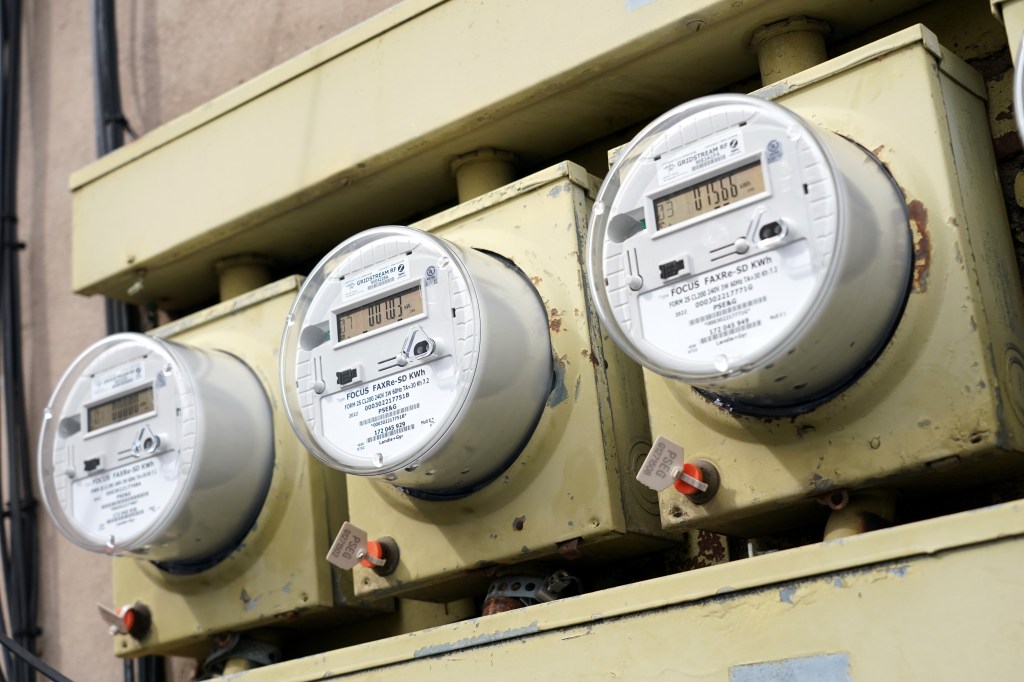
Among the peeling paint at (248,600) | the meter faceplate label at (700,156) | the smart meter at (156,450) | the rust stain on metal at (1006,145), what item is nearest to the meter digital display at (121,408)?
the smart meter at (156,450)

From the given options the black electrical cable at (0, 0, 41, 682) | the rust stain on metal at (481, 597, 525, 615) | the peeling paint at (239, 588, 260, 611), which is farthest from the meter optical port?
the black electrical cable at (0, 0, 41, 682)

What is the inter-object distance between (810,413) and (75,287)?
3.76 ft

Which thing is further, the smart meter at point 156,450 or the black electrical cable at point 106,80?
the black electrical cable at point 106,80

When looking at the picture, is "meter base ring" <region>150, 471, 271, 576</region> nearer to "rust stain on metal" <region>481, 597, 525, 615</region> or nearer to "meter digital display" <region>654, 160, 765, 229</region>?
"rust stain on metal" <region>481, 597, 525, 615</region>

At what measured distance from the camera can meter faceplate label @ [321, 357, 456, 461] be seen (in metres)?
1.26

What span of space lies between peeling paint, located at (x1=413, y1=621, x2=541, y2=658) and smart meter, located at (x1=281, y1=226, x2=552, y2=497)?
18 centimetres

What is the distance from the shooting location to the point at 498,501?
52.4 inches

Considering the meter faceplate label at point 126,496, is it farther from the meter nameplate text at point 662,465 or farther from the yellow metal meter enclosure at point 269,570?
the meter nameplate text at point 662,465

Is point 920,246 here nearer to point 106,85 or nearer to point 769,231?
point 769,231

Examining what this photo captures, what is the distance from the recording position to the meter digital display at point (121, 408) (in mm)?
1526

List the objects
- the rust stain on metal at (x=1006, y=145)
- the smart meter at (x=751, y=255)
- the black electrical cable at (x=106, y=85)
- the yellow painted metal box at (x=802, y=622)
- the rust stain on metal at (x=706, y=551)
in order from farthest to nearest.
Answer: the black electrical cable at (x=106, y=85) < the rust stain on metal at (x=706, y=551) < the rust stain on metal at (x=1006, y=145) < the smart meter at (x=751, y=255) < the yellow painted metal box at (x=802, y=622)

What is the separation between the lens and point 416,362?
4.21 ft

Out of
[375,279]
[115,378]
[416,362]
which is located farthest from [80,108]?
[416,362]

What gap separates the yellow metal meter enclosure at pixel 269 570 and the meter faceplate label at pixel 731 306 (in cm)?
56
